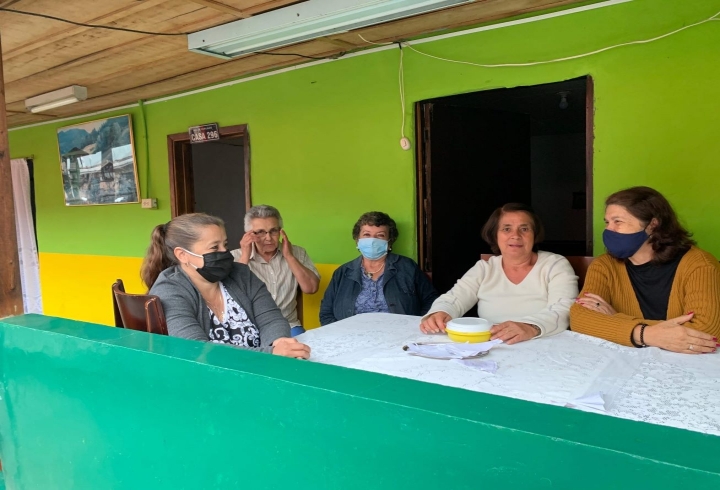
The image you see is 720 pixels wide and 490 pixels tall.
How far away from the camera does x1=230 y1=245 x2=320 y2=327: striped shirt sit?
3.03 meters

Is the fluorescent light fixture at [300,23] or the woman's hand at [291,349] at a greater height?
the fluorescent light fixture at [300,23]

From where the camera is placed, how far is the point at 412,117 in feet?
10.3

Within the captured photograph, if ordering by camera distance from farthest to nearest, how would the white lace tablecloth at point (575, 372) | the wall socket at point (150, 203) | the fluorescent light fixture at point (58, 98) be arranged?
the wall socket at point (150, 203) < the fluorescent light fixture at point (58, 98) < the white lace tablecloth at point (575, 372)

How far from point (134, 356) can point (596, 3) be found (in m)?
2.48

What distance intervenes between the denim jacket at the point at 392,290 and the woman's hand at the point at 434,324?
0.80 meters

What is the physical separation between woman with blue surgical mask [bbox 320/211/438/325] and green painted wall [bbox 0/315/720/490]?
5.23 feet

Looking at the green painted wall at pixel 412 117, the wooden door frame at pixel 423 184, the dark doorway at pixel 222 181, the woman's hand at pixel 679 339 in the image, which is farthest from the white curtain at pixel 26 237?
the woman's hand at pixel 679 339

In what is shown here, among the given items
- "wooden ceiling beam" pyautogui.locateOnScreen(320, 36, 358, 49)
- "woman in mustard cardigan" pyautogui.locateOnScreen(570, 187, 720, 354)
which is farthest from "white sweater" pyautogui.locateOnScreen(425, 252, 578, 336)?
"wooden ceiling beam" pyautogui.locateOnScreen(320, 36, 358, 49)

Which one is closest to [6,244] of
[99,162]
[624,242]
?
[624,242]

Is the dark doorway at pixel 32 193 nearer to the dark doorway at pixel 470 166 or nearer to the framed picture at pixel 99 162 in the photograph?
the framed picture at pixel 99 162

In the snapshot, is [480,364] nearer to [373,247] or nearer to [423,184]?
[373,247]

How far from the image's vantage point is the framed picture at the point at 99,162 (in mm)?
4719

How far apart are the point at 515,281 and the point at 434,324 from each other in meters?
0.54

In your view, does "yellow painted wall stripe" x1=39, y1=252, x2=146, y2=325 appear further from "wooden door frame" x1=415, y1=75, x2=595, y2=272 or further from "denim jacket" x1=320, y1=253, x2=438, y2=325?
"wooden door frame" x1=415, y1=75, x2=595, y2=272
